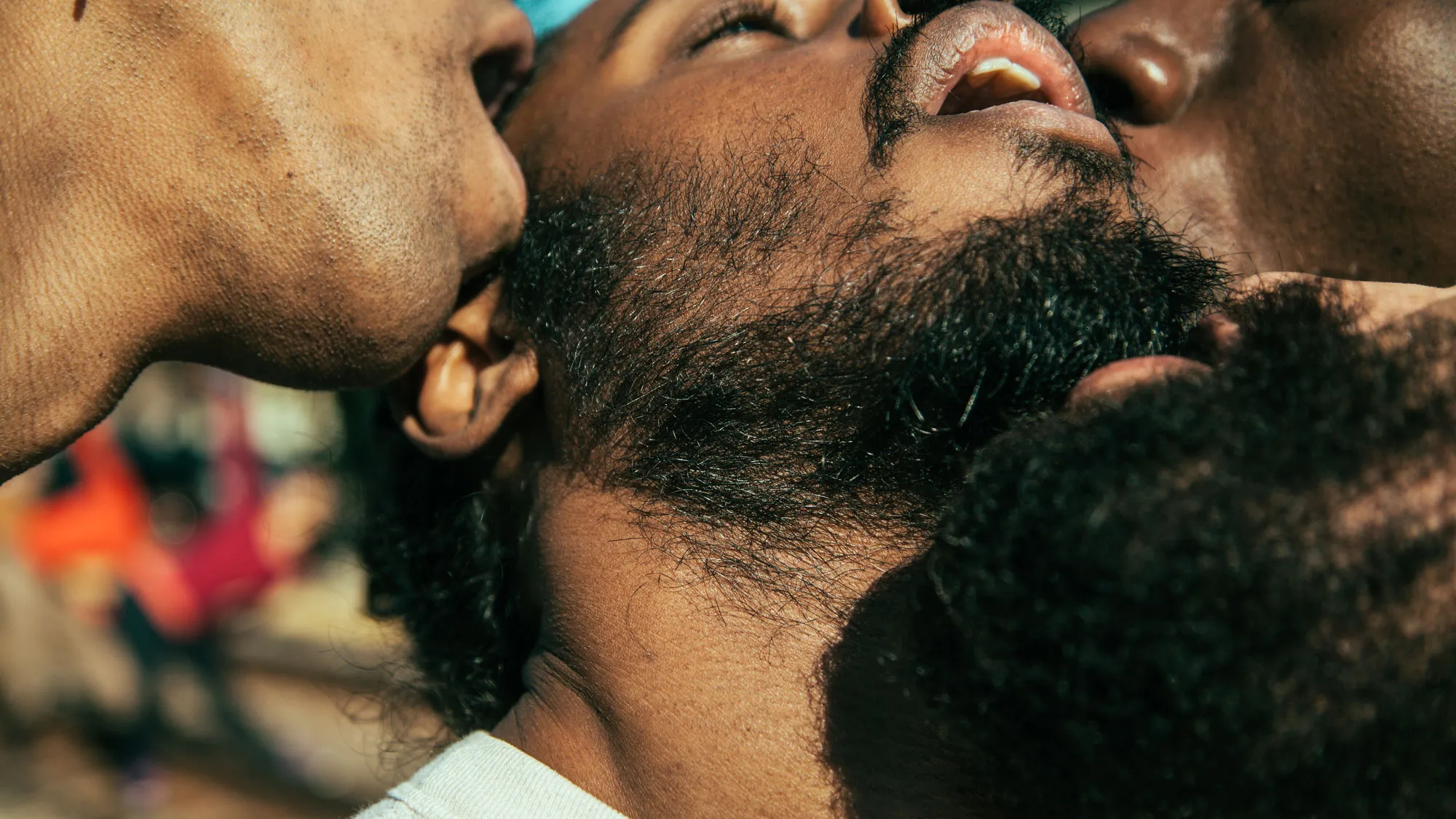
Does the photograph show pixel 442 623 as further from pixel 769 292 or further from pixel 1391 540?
pixel 1391 540

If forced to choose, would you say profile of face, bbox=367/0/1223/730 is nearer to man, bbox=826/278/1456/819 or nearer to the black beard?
the black beard

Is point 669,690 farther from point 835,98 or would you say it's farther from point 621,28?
point 621,28

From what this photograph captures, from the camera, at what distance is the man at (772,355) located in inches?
58.2

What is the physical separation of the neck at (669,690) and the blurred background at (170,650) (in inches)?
114

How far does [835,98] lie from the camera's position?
1.62 meters

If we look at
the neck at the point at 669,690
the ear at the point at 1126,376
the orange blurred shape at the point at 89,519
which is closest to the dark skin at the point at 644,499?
the neck at the point at 669,690

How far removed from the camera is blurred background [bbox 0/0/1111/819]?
16.3 feet

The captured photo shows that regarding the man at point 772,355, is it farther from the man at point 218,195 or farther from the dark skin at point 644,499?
the man at point 218,195

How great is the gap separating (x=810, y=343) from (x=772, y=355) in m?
0.06

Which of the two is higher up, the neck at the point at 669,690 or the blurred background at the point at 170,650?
the neck at the point at 669,690

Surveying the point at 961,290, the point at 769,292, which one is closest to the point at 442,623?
the point at 769,292

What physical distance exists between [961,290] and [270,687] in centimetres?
492

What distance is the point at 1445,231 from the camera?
1.70 meters

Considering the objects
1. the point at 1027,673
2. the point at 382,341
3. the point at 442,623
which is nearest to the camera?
the point at 1027,673
